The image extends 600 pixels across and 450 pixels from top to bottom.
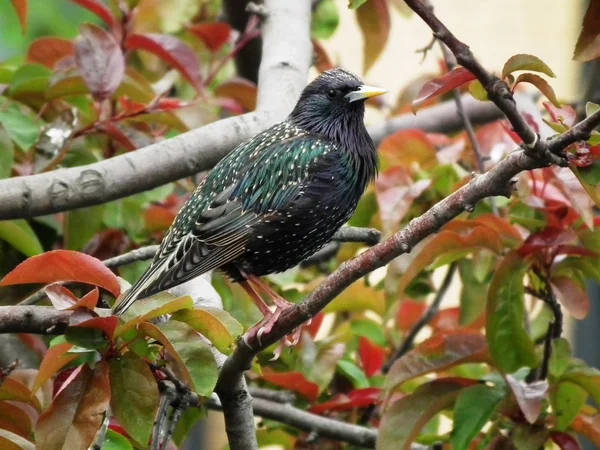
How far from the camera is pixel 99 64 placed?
2873mm

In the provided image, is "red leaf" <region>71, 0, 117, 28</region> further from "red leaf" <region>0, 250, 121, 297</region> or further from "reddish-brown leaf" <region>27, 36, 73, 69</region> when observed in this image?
"red leaf" <region>0, 250, 121, 297</region>

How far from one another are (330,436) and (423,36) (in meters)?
3.81

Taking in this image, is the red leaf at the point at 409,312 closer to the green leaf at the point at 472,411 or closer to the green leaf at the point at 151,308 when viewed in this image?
the green leaf at the point at 472,411

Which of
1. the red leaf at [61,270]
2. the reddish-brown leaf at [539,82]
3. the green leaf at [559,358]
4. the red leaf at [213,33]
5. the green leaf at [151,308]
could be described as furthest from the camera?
the red leaf at [213,33]

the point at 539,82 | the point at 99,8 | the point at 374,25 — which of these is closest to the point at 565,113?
the point at 539,82

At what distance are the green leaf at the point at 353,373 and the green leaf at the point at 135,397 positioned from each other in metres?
1.13

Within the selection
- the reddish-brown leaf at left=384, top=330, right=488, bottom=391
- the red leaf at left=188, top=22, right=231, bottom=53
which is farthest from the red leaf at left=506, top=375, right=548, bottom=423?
the red leaf at left=188, top=22, right=231, bottom=53

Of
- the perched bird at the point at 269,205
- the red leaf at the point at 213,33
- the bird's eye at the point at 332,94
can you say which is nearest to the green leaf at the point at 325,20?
the red leaf at the point at 213,33

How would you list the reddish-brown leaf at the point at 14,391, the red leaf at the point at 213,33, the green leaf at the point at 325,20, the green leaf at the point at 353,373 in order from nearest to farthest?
the reddish-brown leaf at the point at 14,391, the green leaf at the point at 353,373, the red leaf at the point at 213,33, the green leaf at the point at 325,20

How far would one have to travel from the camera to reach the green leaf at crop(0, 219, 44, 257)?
265 centimetres

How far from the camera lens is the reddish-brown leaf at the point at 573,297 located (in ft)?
8.43

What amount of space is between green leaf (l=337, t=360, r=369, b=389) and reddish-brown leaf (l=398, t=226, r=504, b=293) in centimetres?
53

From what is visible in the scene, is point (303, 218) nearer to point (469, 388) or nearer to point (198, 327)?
point (469, 388)

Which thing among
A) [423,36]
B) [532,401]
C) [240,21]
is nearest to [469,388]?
[532,401]
